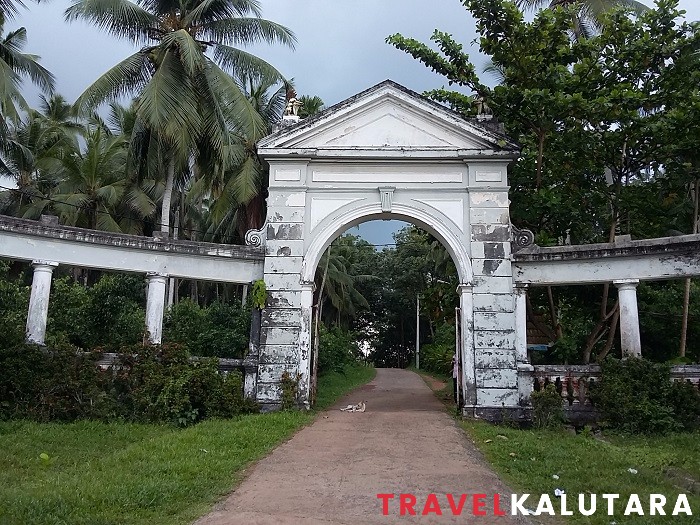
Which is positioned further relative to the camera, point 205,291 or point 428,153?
point 205,291

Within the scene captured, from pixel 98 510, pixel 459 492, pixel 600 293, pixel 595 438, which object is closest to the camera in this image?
pixel 98 510

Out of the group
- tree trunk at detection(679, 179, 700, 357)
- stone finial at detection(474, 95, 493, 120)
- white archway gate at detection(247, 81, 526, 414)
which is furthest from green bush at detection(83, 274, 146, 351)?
tree trunk at detection(679, 179, 700, 357)

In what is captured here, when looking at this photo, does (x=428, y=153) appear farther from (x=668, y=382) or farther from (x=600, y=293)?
(x=668, y=382)

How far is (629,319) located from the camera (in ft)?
33.6

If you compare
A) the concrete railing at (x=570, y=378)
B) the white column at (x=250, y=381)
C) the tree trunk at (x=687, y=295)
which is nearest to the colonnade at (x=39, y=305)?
the white column at (x=250, y=381)

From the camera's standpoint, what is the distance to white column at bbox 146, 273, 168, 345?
10.8 m

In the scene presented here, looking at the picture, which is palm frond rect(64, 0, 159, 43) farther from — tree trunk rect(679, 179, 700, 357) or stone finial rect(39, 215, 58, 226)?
tree trunk rect(679, 179, 700, 357)

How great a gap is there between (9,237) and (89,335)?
5.82m

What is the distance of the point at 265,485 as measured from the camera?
6039 millimetres

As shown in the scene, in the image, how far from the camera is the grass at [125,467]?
5031 mm

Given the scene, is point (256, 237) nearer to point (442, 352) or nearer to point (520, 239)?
point (520, 239)

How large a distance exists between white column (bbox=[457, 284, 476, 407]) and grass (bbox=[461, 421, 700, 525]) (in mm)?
1158

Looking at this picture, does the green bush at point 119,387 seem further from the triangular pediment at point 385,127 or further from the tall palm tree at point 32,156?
the tall palm tree at point 32,156

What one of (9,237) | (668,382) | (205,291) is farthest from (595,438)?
(205,291)
